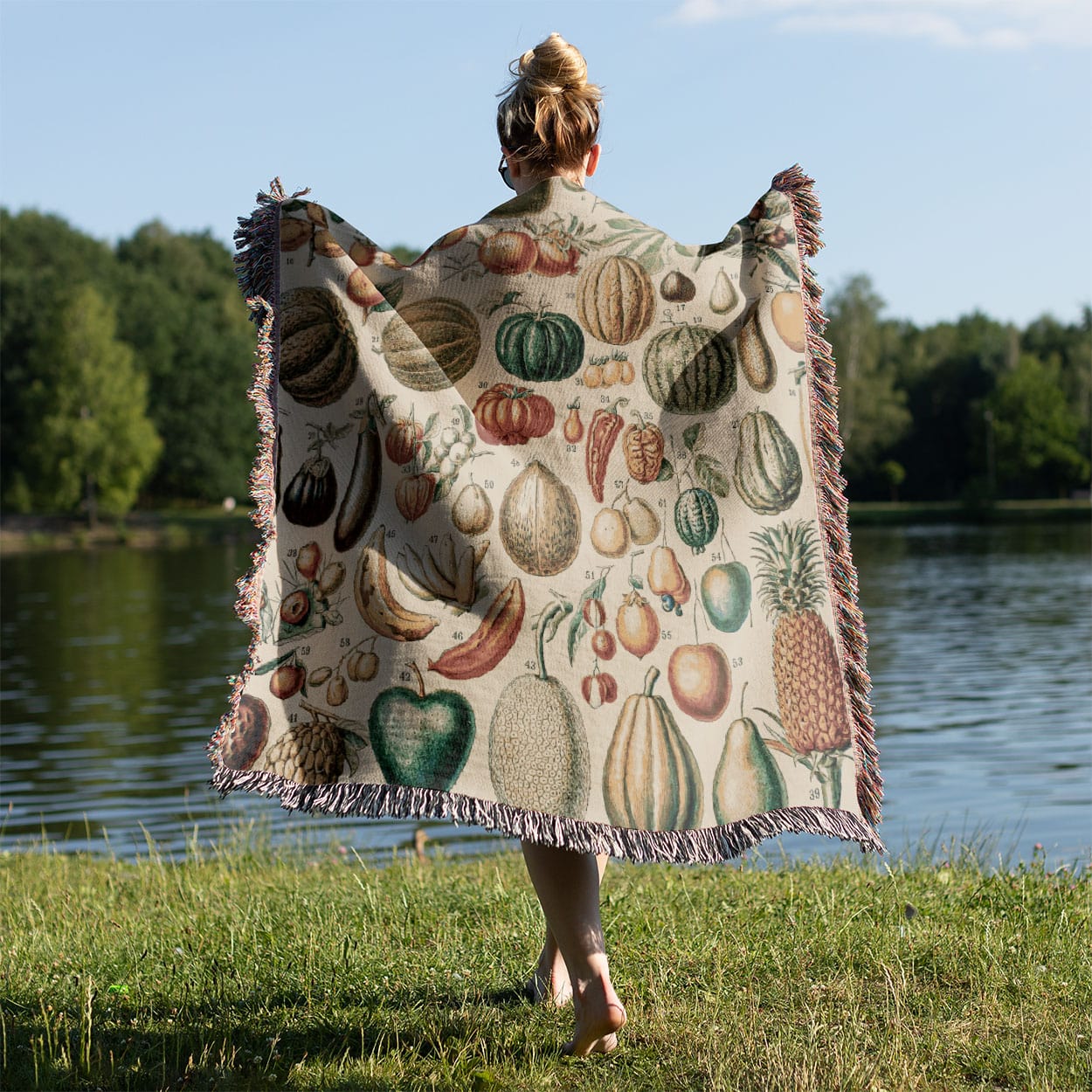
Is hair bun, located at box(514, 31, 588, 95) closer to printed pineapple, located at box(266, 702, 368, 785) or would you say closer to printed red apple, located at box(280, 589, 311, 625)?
printed red apple, located at box(280, 589, 311, 625)

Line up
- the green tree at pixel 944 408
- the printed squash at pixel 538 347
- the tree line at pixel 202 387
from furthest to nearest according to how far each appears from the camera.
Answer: the green tree at pixel 944 408
the tree line at pixel 202 387
the printed squash at pixel 538 347

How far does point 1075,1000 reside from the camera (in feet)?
10.1

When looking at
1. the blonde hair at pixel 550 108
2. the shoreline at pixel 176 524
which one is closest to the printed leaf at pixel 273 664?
the blonde hair at pixel 550 108

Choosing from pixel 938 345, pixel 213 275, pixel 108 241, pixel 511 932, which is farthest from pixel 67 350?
pixel 511 932

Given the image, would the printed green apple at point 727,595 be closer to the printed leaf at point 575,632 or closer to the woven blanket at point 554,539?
the woven blanket at point 554,539

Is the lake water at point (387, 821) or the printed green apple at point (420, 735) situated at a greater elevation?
the printed green apple at point (420, 735)

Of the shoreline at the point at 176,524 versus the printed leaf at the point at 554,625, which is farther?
the shoreline at the point at 176,524

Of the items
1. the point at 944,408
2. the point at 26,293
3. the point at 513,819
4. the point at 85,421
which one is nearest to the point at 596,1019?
the point at 513,819

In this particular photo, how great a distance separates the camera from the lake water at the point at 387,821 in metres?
8.95

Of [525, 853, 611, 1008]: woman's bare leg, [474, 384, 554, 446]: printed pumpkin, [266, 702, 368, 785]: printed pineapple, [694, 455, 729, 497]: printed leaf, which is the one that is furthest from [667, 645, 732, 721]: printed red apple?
[266, 702, 368, 785]: printed pineapple

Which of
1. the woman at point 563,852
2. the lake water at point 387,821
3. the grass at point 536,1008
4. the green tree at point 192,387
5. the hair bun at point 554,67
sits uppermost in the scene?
the green tree at point 192,387

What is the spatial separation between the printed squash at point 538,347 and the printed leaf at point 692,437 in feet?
0.96

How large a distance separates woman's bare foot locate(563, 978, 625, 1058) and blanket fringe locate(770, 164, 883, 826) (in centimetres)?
73

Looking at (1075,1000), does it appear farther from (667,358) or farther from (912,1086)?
(667,358)
